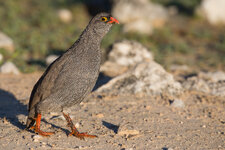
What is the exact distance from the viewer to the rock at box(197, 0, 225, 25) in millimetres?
15695

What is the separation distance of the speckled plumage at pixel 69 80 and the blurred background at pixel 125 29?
12.1ft

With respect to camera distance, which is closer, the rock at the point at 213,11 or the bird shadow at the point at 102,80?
the bird shadow at the point at 102,80

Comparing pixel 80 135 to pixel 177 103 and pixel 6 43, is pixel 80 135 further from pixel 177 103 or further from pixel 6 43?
pixel 6 43

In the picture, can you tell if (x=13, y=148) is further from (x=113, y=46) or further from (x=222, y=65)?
(x=222, y=65)

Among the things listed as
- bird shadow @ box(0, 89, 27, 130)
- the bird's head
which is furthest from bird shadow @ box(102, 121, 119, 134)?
the bird's head

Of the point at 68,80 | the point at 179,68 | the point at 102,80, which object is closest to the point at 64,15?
the point at 179,68

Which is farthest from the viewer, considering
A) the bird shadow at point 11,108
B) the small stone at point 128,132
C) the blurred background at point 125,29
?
the blurred background at point 125,29

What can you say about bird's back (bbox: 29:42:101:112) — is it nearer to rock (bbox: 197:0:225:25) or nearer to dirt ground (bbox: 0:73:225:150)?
dirt ground (bbox: 0:73:225:150)

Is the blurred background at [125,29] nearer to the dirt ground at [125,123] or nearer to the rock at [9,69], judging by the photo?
the rock at [9,69]

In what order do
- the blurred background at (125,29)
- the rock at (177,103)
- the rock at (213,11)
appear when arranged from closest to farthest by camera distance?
the rock at (177,103)
the blurred background at (125,29)
the rock at (213,11)

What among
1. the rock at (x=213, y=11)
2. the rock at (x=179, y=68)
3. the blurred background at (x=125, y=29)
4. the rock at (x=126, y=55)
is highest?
the rock at (x=213, y=11)

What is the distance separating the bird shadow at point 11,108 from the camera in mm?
6195

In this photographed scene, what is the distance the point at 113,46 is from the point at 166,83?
2.25 meters

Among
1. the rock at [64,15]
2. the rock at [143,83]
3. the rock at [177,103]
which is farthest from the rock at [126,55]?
the rock at [64,15]
